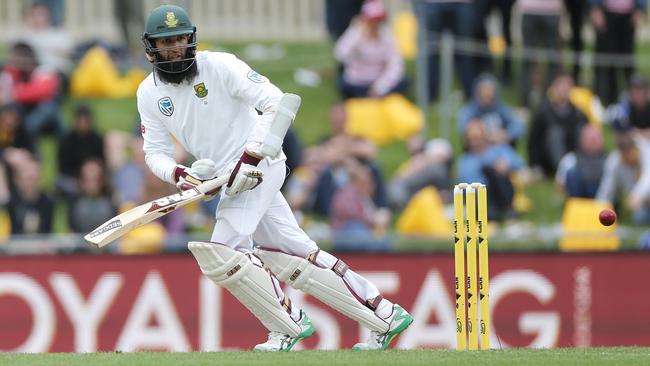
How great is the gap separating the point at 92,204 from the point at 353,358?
6624 mm

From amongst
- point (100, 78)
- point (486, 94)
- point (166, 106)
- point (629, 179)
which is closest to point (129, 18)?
point (100, 78)

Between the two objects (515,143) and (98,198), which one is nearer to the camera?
(98,198)

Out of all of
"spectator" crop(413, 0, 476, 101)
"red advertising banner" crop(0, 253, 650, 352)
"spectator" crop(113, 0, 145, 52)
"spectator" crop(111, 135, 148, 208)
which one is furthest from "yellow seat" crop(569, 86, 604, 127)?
"spectator" crop(113, 0, 145, 52)

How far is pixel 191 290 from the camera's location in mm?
14250

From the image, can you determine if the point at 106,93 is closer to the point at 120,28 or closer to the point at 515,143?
the point at 120,28

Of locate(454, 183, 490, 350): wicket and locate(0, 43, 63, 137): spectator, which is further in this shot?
locate(0, 43, 63, 137): spectator

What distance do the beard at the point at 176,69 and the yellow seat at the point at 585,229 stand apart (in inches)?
218

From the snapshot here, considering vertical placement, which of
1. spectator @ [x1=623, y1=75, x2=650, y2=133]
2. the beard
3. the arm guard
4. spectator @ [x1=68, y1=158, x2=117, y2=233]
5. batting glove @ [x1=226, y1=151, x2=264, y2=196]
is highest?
the beard

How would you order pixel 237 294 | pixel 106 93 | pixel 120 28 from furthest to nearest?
pixel 120 28
pixel 106 93
pixel 237 294

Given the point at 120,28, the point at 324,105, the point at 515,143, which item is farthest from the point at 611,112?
the point at 120,28

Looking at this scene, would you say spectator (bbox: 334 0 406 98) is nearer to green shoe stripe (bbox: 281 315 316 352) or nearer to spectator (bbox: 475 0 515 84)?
spectator (bbox: 475 0 515 84)

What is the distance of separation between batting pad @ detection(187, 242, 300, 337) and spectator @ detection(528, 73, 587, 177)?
23.8 feet

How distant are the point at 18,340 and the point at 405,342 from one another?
3474 mm

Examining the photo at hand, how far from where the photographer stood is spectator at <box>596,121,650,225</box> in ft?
52.1
